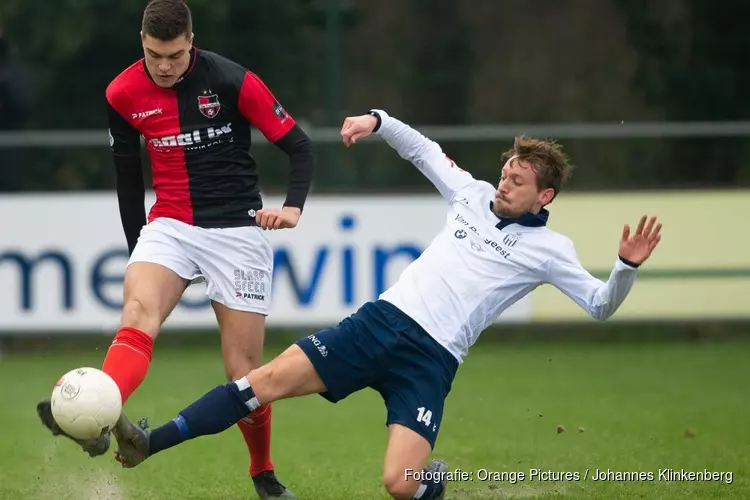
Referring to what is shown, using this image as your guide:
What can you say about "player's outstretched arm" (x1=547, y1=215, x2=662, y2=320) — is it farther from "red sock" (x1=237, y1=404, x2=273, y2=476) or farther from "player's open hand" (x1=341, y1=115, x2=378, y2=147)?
"red sock" (x1=237, y1=404, x2=273, y2=476)

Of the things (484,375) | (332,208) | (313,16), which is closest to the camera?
(484,375)

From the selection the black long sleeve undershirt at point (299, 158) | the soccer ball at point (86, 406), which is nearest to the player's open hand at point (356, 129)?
the black long sleeve undershirt at point (299, 158)

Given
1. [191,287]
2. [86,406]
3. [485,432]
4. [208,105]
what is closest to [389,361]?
[86,406]

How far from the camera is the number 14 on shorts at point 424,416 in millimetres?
5043

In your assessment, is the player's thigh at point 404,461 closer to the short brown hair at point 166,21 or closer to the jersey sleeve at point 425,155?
the jersey sleeve at point 425,155

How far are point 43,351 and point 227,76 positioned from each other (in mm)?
5801

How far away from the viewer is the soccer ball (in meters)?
4.77

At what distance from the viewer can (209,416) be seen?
5.02 metres

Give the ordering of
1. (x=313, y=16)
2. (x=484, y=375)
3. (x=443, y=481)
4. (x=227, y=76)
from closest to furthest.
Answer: (x=443, y=481) → (x=227, y=76) → (x=484, y=375) → (x=313, y=16)

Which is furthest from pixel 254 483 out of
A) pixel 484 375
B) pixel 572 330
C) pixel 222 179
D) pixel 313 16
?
pixel 313 16

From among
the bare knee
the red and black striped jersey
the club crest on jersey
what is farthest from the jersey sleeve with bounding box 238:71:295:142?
the bare knee

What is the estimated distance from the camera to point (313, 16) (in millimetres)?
11648

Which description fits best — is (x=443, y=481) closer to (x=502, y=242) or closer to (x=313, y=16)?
(x=502, y=242)

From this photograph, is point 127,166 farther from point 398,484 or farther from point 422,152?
point 398,484
